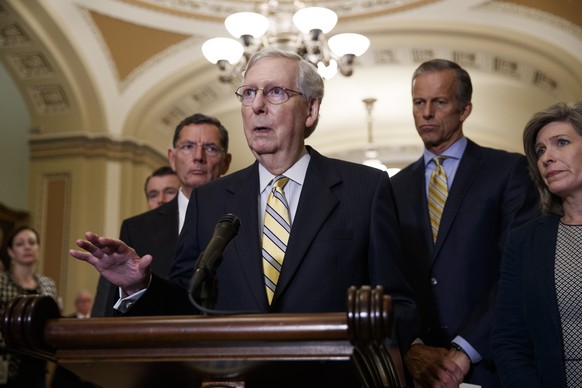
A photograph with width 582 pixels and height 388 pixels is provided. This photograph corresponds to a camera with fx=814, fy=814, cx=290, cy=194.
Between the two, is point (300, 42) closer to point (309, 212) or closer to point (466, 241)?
point (466, 241)

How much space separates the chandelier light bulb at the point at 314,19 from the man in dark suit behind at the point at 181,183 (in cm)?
370

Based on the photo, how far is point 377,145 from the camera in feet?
45.5

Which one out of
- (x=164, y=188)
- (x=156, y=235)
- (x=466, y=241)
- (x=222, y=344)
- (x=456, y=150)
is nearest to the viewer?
(x=222, y=344)

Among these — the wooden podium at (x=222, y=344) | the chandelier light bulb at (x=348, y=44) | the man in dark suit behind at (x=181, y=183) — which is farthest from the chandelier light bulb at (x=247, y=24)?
the wooden podium at (x=222, y=344)

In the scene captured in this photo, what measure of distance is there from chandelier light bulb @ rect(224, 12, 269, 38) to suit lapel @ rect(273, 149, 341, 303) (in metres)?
4.95

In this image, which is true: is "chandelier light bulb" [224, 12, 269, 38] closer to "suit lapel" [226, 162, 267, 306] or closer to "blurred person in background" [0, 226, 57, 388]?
"blurred person in background" [0, 226, 57, 388]

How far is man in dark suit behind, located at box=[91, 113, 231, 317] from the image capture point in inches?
132

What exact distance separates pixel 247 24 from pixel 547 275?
16.8ft

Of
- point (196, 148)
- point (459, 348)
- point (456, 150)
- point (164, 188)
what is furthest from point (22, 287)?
point (459, 348)

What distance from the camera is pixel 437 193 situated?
10.0ft

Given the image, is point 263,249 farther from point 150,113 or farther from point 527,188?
point 150,113

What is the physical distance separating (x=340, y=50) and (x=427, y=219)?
15.3 feet

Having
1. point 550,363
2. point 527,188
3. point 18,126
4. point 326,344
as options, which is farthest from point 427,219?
point 18,126

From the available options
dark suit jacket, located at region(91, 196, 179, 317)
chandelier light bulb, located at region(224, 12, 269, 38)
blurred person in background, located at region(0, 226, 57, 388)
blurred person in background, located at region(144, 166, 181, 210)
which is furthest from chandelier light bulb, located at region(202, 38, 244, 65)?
dark suit jacket, located at region(91, 196, 179, 317)
